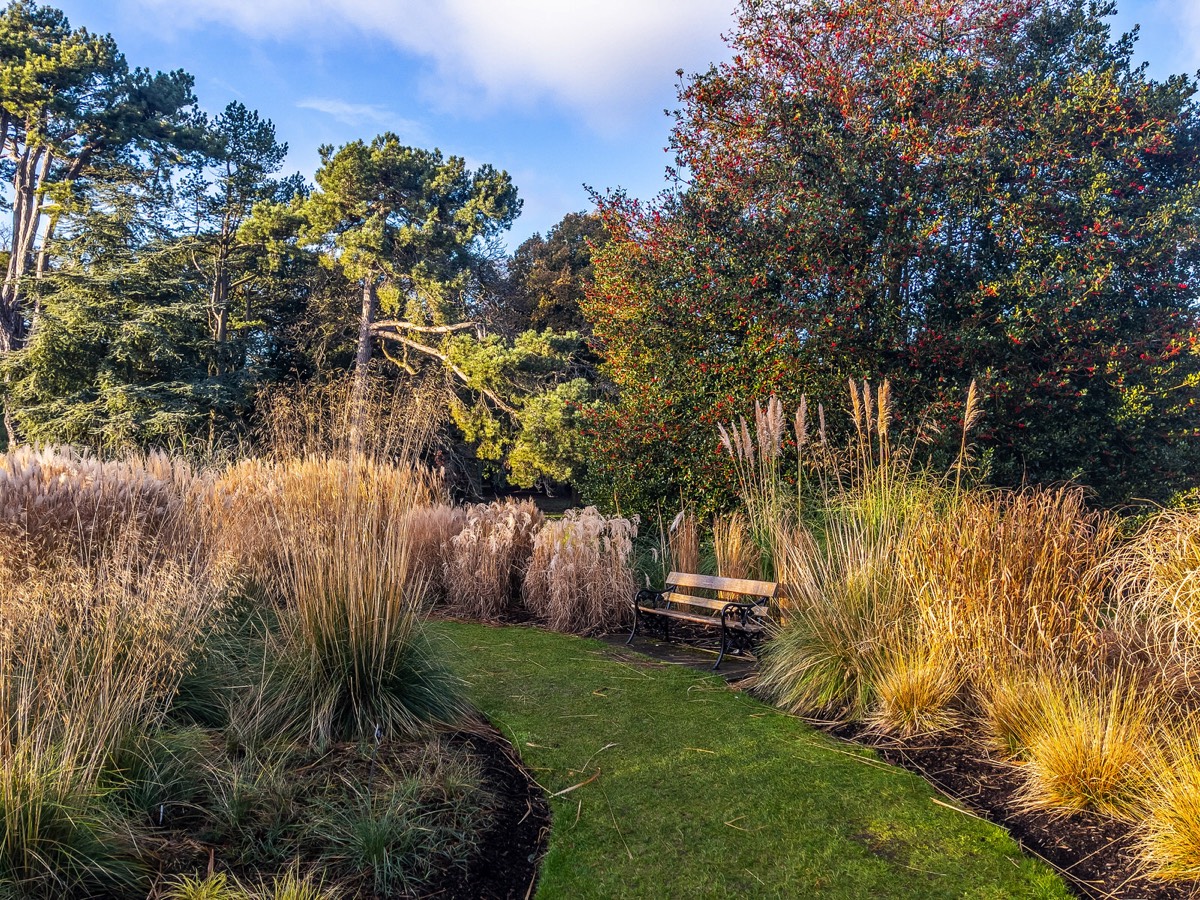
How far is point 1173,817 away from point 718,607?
3907mm

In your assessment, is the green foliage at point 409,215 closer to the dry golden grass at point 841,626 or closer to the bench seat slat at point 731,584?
the bench seat slat at point 731,584

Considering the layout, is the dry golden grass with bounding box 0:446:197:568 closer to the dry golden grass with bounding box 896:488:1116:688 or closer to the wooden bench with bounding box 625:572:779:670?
the wooden bench with bounding box 625:572:779:670

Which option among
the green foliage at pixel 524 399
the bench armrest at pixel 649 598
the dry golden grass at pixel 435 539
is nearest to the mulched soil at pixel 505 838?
the bench armrest at pixel 649 598

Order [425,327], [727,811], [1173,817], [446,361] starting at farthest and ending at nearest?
1. [425,327]
2. [446,361]
3. [727,811]
4. [1173,817]

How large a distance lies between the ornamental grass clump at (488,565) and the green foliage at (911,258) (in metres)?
1.90

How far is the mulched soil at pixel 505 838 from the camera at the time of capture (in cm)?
239

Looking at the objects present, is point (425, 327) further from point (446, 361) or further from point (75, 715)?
point (75, 715)

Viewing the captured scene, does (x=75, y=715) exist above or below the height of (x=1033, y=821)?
above

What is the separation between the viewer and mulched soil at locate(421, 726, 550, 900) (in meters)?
2.39

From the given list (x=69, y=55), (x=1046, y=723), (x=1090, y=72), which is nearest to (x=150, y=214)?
(x=69, y=55)

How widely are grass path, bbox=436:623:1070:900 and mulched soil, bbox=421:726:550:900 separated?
0.07 m

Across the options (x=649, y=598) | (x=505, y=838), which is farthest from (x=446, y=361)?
(x=505, y=838)

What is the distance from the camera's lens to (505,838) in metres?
2.73

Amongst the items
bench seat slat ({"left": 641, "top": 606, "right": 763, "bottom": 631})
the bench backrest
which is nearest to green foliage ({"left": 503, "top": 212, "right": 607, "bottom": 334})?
the bench backrest
